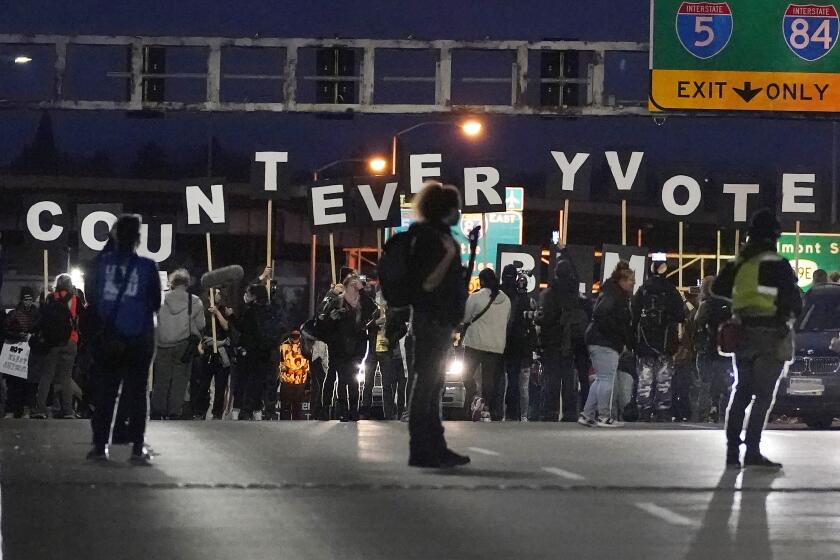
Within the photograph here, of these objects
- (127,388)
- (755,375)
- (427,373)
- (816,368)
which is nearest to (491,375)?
(816,368)

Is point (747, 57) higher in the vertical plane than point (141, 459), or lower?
higher

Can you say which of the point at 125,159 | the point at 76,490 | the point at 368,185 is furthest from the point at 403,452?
the point at 125,159

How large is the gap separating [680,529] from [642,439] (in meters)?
7.36

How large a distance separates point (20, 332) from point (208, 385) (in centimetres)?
242

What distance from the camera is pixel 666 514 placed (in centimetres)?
1059

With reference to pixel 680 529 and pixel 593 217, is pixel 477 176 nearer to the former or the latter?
pixel 680 529

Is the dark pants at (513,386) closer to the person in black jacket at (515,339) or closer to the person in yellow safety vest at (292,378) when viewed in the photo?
the person in black jacket at (515,339)

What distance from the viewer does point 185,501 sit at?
10906 millimetres

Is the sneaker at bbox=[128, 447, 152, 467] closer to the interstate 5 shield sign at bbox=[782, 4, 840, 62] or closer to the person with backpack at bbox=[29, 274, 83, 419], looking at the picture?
the person with backpack at bbox=[29, 274, 83, 419]

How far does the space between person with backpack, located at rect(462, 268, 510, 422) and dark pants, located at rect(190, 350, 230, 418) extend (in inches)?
126

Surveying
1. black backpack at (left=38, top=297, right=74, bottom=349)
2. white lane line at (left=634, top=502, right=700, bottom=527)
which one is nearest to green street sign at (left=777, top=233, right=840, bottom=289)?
black backpack at (left=38, top=297, right=74, bottom=349)

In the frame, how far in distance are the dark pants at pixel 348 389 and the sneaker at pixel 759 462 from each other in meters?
6.77

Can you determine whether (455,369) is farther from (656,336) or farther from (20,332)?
(20,332)

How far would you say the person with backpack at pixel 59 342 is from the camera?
2236 cm
